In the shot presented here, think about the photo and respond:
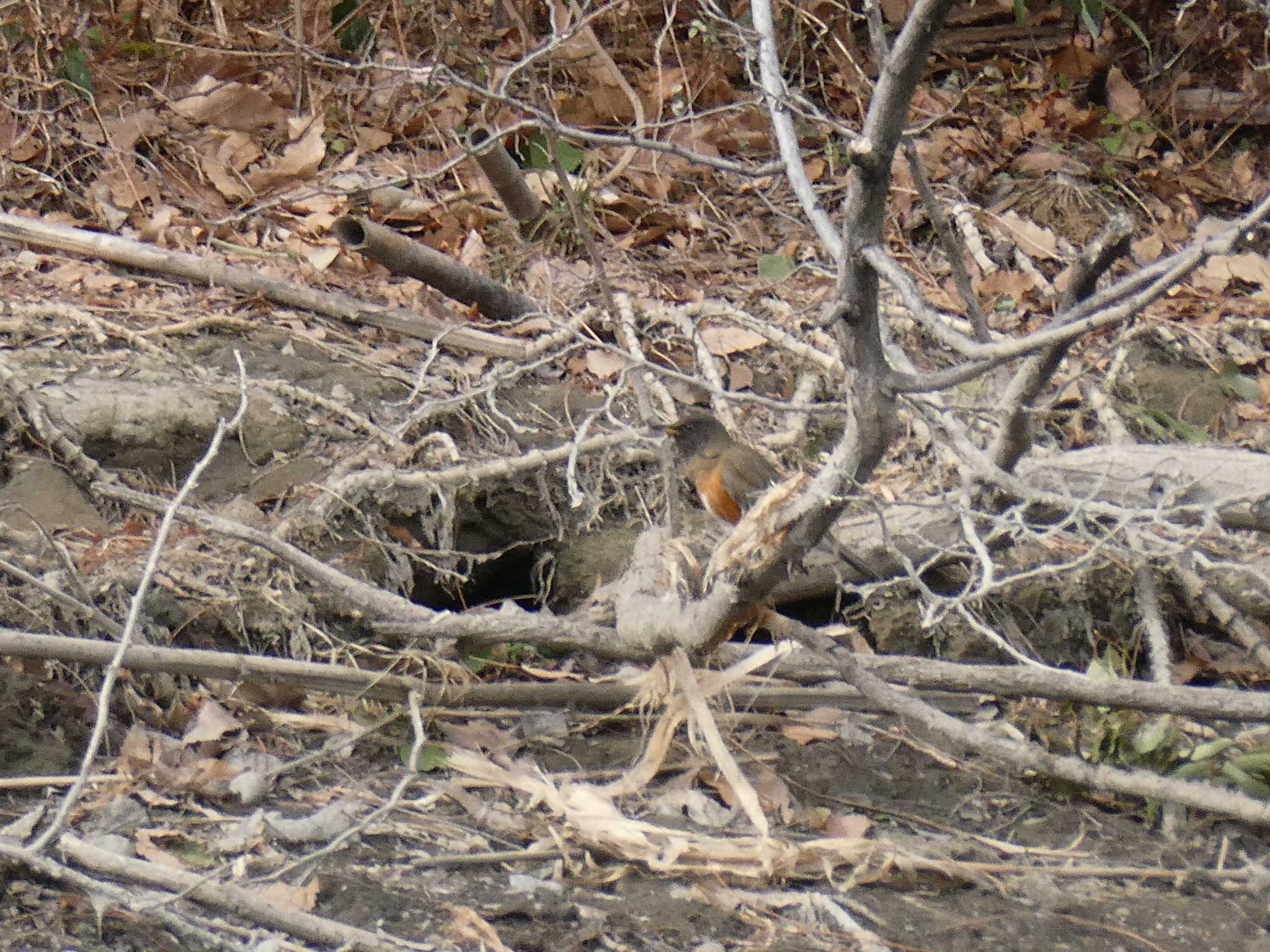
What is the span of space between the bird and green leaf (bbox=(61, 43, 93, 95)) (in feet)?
11.0

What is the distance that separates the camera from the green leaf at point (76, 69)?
6.09m

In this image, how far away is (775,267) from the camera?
245 inches

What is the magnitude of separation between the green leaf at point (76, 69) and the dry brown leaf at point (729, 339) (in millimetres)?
3028

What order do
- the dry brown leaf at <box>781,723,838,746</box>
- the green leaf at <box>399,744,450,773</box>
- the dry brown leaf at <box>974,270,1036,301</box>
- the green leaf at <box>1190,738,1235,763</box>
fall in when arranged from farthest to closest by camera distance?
1. the dry brown leaf at <box>974,270,1036,301</box>
2. the dry brown leaf at <box>781,723,838,746</box>
3. the green leaf at <box>1190,738,1235,763</box>
4. the green leaf at <box>399,744,450,773</box>

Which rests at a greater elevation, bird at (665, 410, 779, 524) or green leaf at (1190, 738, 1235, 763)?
bird at (665, 410, 779, 524)

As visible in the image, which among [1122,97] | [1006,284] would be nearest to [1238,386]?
[1006,284]

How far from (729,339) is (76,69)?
318 centimetres

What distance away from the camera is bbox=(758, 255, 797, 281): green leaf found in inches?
242

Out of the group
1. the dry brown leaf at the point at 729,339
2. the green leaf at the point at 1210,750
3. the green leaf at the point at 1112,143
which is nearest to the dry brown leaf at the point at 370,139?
the dry brown leaf at the point at 729,339

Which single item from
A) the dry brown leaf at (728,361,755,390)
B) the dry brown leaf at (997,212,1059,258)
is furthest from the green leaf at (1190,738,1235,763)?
the dry brown leaf at (997,212,1059,258)

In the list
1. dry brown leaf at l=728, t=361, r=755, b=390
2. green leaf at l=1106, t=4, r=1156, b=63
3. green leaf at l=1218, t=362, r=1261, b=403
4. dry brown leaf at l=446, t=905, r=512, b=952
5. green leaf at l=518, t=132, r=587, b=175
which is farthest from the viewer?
green leaf at l=1106, t=4, r=1156, b=63

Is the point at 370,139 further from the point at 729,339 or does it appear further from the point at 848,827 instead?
the point at 848,827

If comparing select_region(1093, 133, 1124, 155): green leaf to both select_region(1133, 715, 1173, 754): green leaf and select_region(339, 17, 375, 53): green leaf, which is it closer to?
select_region(339, 17, 375, 53): green leaf

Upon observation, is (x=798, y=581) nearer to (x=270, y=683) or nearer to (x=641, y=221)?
(x=270, y=683)
